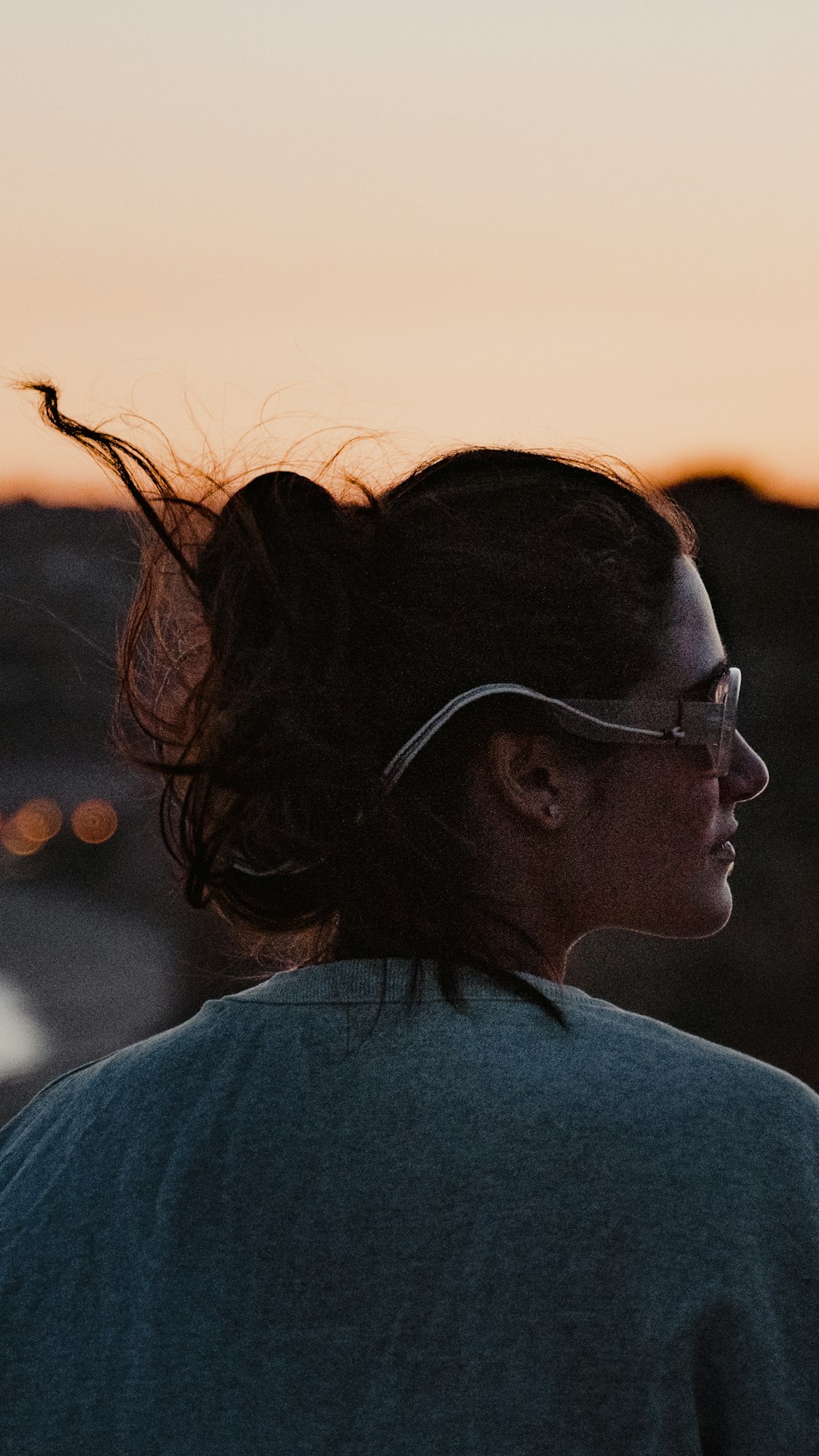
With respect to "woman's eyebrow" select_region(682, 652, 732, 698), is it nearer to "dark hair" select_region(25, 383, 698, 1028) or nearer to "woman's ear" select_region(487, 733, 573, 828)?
"dark hair" select_region(25, 383, 698, 1028)

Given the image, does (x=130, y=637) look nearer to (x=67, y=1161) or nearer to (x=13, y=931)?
(x=67, y=1161)

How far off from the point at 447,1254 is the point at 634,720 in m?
0.50

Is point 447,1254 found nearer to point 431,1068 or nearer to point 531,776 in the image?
point 431,1068

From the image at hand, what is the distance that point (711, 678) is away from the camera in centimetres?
143

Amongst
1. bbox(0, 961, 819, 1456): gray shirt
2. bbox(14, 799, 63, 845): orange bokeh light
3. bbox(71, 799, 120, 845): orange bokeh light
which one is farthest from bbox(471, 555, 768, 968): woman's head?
bbox(14, 799, 63, 845): orange bokeh light

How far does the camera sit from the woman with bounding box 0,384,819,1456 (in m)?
1.04

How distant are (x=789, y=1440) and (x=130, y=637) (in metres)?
0.98

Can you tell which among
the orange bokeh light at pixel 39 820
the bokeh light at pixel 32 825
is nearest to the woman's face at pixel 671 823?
the bokeh light at pixel 32 825

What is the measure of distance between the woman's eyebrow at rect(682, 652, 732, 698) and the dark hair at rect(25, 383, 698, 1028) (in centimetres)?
5

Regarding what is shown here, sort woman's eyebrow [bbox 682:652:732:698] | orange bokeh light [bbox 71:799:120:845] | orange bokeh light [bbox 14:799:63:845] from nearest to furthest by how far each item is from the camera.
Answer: woman's eyebrow [bbox 682:652:732:698] → orange bokeh light [bbox 71:799:120:845] → orange bokeh light [bbox 14:799:63:845]

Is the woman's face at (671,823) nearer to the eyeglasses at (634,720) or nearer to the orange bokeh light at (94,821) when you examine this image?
the eyeglasses at (634,720)

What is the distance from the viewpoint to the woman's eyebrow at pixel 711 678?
1.41 metres

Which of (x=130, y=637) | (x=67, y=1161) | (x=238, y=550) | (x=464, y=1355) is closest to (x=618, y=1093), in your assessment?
(x=464, y=1355)

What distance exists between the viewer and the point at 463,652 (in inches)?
51.4
